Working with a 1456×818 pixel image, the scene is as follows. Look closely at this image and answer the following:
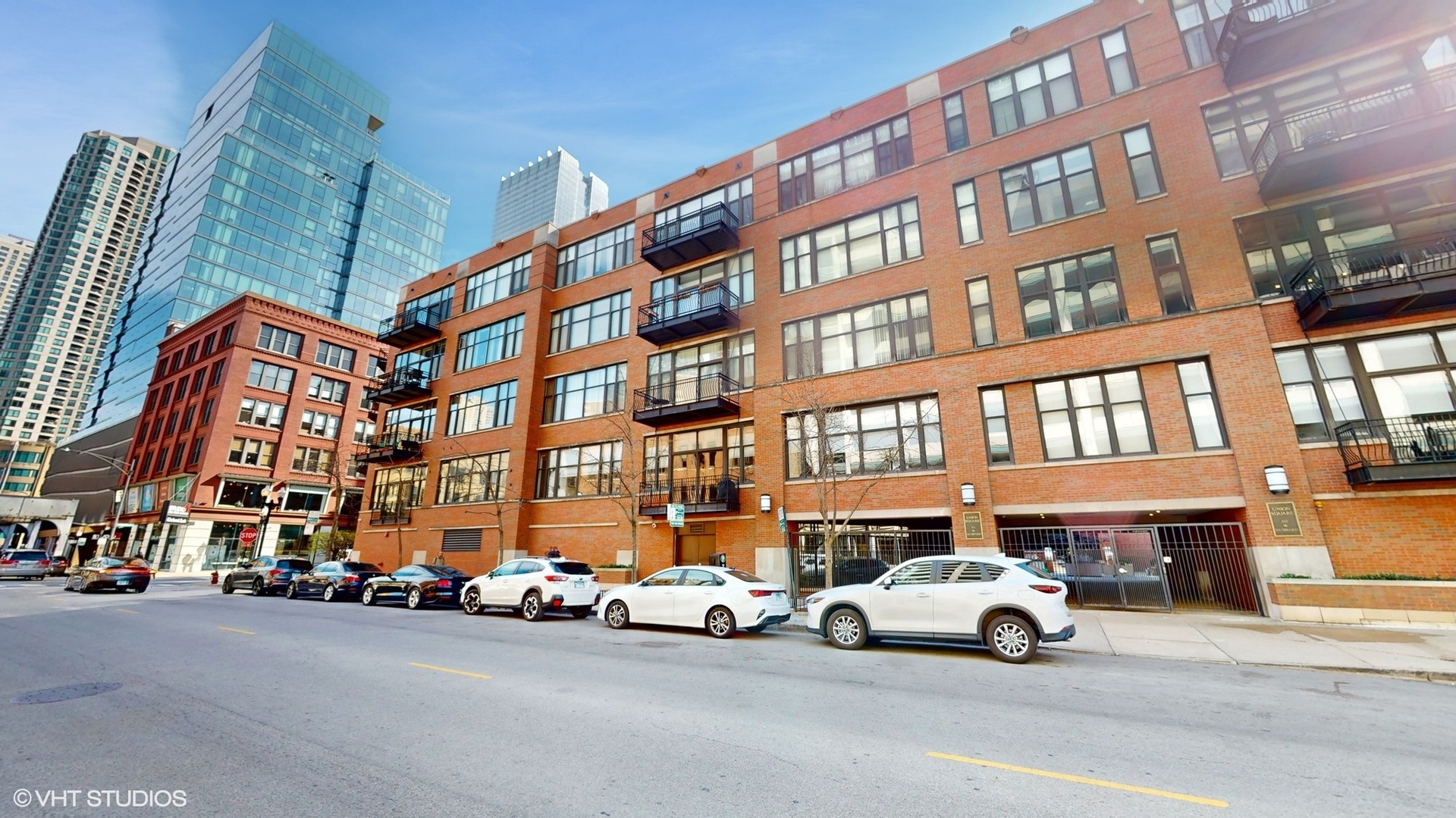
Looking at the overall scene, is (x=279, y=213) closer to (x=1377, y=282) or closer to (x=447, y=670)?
(x=447, y=670)

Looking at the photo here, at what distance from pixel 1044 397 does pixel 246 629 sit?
69.5ft

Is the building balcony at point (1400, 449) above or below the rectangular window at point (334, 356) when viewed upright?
below

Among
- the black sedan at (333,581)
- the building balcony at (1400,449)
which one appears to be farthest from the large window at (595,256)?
the building balcony at (1400,449)

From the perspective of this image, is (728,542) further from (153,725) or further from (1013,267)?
(153,725)

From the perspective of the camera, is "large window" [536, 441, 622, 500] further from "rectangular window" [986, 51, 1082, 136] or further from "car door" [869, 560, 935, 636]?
"rectangular window" [986, 51, 1082, 136]

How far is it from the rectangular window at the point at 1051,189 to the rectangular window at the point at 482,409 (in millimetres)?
22063

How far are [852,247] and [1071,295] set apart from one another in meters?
→ 7.78

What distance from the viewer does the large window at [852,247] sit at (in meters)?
20.6

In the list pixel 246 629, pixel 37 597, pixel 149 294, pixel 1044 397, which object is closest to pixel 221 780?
pixel 246 629

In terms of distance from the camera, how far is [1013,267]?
59.1ft

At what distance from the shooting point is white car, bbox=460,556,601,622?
49.7 ft

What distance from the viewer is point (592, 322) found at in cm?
2830

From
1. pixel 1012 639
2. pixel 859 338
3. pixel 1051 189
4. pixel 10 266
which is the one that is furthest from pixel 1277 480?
pixel 10 266

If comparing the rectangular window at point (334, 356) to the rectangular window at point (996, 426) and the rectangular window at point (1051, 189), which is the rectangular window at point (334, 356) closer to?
the rectangular window at point (996, 426)
